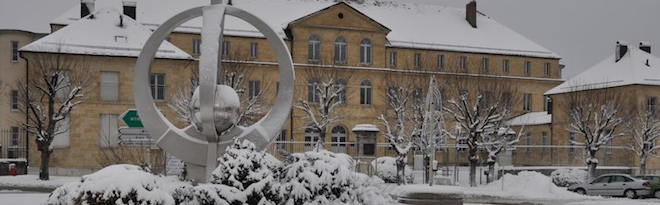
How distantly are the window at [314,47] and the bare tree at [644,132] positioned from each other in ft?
66.5

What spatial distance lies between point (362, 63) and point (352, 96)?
2524 mm

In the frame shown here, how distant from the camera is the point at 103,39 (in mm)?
40656

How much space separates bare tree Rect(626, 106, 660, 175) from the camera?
135 feet

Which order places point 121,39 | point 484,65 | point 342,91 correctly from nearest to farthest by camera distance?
point 121,39
point 342,91
point 484,65

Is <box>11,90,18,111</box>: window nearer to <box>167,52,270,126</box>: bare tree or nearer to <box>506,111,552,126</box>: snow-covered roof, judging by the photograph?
<box>167,52,270,126</box>: bare tree

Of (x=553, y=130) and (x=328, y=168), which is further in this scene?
(x=553, y=130)

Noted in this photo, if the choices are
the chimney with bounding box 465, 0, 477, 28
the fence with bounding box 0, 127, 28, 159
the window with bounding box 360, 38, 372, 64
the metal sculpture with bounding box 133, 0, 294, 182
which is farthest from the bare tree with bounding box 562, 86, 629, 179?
the fence with bounding box 0, 127, 28, 159

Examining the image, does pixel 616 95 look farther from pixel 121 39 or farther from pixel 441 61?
pixel 121 39

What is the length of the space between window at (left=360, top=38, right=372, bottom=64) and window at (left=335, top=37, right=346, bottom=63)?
1.32 metres

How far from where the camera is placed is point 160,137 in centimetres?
1502

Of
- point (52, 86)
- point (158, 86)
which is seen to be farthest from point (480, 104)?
point (52, 86)

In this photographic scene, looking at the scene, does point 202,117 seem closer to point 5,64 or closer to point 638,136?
→ point 638,136

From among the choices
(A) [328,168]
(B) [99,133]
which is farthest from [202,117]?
(B) [99,133]

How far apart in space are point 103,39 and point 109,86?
2.61 metres
